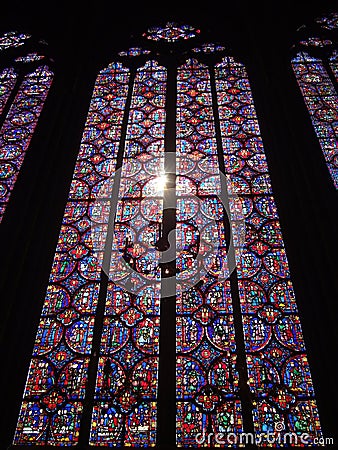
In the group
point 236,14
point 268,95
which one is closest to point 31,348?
point 268,95

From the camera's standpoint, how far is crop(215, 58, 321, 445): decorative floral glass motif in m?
5.06

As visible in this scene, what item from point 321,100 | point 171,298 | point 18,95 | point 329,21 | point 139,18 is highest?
point 139,18

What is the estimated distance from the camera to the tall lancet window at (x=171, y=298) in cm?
508

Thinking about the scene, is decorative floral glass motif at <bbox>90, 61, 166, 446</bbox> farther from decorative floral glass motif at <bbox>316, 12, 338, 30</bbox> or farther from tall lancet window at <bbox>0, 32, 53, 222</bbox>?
decorative floral glass motif at <bbox>316, 12, 338, 30</bbox>

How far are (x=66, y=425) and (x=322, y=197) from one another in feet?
12.2

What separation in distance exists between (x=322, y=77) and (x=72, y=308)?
17.6 feet

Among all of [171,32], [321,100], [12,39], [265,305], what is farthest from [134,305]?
[12,39]

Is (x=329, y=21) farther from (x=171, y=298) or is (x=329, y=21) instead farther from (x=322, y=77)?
(x=171, y=298)

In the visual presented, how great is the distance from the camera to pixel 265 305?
228 inches

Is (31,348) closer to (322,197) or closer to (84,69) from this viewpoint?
(322,197)

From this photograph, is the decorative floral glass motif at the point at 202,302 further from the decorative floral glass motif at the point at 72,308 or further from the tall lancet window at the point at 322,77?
the tall lancet window at the point at 322,77

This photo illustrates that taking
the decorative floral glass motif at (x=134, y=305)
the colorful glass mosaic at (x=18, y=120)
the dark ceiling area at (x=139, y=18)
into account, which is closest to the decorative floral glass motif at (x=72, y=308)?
the decorative floral glass motif at (x=134, y=305)

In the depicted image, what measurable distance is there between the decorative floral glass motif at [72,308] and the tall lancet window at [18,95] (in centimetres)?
85

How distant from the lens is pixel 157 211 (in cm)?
679
